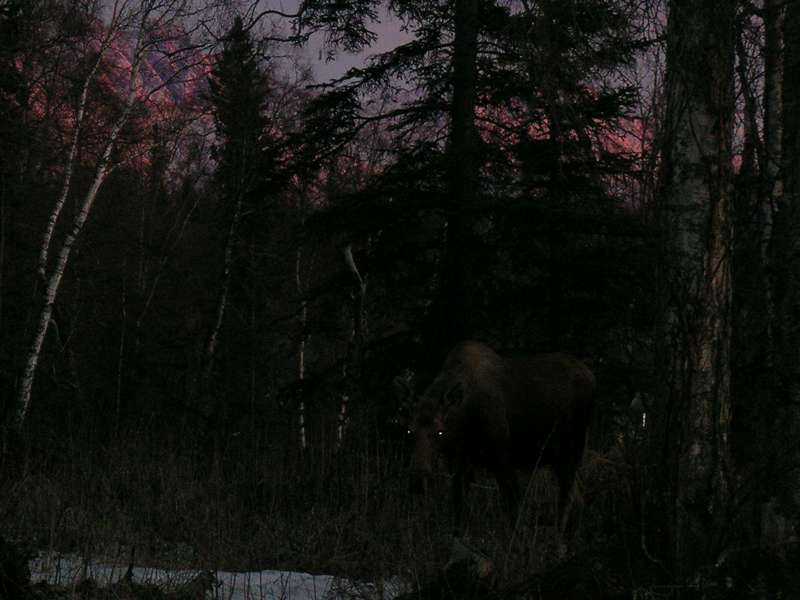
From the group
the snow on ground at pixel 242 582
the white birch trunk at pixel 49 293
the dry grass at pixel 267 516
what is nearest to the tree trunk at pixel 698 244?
the dry grass at pixel 267 516

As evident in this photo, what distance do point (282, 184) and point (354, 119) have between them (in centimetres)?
157

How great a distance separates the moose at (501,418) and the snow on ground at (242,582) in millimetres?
2018

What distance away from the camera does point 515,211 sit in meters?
12.4

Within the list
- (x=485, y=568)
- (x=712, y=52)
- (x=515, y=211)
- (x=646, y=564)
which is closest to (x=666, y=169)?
(x=712, y=52)

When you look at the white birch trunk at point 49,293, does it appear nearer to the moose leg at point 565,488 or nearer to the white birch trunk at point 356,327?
the white birch trunk at point 356,327

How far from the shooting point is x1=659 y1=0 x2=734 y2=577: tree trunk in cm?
452

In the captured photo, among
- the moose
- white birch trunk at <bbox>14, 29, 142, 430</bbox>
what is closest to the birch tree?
white birch trunk at <bbox>14, 29, 142, 430</bbox>

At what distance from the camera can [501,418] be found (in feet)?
28.2

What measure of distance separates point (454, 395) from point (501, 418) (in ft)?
2.66

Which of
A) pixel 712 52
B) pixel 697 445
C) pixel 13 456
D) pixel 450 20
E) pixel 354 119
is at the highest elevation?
pixel 450 20

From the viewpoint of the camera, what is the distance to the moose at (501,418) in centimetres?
800

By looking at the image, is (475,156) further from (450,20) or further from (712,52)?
(712,52)

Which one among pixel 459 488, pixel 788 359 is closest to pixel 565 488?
pixel 459 488

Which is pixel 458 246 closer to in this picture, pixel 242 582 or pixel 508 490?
pixel 508 490
